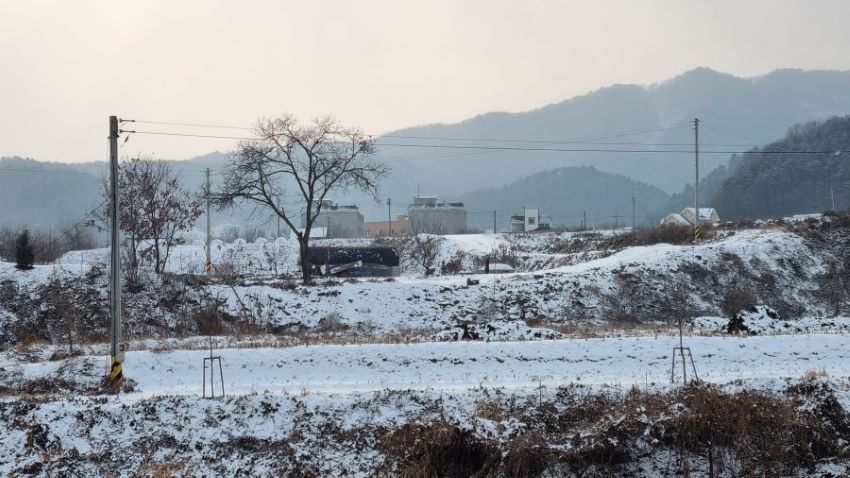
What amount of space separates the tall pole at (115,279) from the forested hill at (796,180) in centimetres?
10401

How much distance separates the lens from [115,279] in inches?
719

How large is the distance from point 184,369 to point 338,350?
4.11 m

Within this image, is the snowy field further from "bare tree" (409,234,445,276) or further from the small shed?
"bare tree" (409,234,445,276)

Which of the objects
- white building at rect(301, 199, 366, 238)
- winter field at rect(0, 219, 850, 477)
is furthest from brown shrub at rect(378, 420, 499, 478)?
white building at rect(301, 199, 366, 238)

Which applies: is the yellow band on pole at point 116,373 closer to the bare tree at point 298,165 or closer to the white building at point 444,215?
the bare tree at point 298,165

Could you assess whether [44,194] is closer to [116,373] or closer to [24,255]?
[24,255]

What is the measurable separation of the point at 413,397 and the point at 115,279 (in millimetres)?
8597

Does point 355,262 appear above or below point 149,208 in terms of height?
below

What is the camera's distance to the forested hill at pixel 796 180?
106125 millimetres

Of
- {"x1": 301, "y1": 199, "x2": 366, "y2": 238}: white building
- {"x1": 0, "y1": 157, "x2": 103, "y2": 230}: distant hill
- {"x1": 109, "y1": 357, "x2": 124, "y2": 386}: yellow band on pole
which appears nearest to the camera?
{"x1": 109, "y1": 357, "x2": 124, "y2": 386}: yellow band on pole

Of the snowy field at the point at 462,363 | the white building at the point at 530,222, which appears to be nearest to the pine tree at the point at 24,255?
the snowy field at the point at 462,363

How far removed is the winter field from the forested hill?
87.4 meters

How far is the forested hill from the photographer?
348 ft

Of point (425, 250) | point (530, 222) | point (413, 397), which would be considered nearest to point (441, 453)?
point (413, 397)
